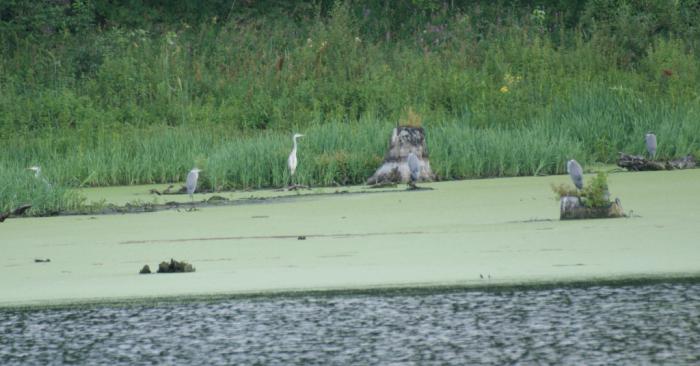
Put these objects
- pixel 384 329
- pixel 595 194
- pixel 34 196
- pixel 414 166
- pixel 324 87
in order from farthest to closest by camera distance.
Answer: pixel 324 87
pixel 414 166
pixel 34 196
pixel 595 194
pixel 384 329

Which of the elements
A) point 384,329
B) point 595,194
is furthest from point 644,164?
point 384,329

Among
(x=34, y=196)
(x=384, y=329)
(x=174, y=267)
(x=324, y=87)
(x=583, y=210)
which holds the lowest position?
(x=384, y=329)

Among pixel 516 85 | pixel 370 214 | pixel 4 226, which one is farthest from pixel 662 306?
pixel 516 85

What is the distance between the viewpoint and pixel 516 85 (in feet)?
44.1

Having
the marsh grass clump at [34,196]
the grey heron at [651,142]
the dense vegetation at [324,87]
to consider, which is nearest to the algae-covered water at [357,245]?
the marsh grass clump at [34,196]

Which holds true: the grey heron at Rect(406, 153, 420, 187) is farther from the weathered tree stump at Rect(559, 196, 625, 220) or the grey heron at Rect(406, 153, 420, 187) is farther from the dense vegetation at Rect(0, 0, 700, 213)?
the weathered tree stump at Rect(559, 196, 625, 220)

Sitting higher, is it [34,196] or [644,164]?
[644,164]

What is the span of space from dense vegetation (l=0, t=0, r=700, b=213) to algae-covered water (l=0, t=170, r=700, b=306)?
58.9 inches

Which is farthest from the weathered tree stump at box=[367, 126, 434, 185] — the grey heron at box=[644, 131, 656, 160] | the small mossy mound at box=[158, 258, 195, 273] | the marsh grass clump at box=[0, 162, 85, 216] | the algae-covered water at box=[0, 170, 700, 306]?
the small mossy mound at box=[158, 258, 195, 273]

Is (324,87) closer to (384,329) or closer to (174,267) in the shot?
(174,267)

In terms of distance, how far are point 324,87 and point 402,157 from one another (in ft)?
11.7

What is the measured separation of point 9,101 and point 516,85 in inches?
199

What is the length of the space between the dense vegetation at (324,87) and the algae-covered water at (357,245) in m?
1.50

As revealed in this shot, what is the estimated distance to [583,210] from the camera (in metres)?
7.66
